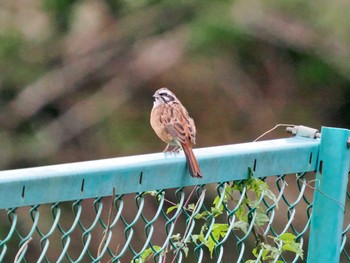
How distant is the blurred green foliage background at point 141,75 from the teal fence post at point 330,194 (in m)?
7.80

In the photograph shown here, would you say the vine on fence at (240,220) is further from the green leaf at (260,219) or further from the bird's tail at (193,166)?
the bird's tail at (193,166)

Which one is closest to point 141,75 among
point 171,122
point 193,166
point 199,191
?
point 171,122

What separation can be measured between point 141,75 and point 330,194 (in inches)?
384

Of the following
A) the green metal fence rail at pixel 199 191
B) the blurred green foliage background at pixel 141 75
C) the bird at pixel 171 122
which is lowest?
the green metal fence rail at pixel 199 191

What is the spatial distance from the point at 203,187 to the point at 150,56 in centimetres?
997

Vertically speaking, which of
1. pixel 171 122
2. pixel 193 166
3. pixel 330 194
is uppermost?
pixel 171 122

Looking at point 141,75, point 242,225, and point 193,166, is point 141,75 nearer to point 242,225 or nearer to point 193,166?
point 242,225

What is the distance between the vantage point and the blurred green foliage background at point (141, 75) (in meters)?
11.3

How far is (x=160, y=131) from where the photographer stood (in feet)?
14.7

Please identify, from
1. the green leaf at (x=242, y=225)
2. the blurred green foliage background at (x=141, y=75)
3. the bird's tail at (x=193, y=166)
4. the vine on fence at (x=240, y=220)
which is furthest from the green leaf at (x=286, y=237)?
the blurred green foliage background at (x=141, y=75)

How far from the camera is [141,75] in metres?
12.8

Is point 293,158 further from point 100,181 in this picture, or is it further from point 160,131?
point 160,131

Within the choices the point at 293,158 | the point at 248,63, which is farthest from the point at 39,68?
the point at 293,158

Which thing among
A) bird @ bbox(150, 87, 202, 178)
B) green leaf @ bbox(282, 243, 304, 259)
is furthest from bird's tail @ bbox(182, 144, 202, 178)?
bird @ bbox(150, 87, 202, 178)
